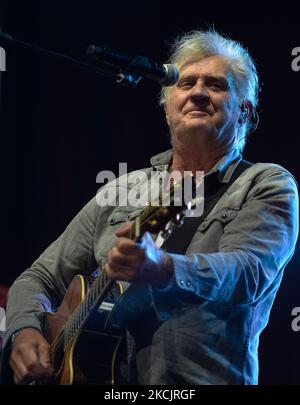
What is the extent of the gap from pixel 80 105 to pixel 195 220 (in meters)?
2.35

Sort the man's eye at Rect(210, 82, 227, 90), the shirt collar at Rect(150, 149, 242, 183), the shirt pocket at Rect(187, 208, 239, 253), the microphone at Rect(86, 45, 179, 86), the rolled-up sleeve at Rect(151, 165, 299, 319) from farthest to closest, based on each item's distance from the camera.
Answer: the man's eye at Rect(210, 82, 227, 90)
the shirt collar at Rect(150, 149, 242, 183)
the shirt pocket at Rect(187, 208, 239, 253)
the microphone at Rect(86, 45, 179, 86)
the rolled-up sleeve at Rect(151, 165, 299, 319)

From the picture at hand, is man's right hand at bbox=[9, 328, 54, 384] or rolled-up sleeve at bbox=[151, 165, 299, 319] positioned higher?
rolled-up sleeve at bbox=[151, 165, 299, 319]

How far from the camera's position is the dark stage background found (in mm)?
4336

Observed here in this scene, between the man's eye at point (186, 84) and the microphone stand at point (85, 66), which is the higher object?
the man's eye at point (186, 84)

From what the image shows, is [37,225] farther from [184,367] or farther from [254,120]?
[184,367]

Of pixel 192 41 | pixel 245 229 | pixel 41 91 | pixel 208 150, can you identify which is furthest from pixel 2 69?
pixel 245 229

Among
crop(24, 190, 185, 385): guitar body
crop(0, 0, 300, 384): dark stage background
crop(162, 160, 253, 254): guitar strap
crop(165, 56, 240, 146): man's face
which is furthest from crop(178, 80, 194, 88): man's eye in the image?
crop(0, 0, 300, 384): dark stage background

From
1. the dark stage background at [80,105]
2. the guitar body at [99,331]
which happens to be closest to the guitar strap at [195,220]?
the guitar body at [99,331]

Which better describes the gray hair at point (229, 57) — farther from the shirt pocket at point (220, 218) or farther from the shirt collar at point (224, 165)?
the shirt pocket at point (220, 218)

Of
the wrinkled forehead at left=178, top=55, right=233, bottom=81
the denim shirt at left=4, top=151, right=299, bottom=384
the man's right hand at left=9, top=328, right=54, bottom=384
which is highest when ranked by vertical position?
the wrinkled forehead at left=178, top=55, right=233, bottom=81

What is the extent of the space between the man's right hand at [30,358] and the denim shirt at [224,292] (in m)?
0.10

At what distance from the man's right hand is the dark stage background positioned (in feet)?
5.76

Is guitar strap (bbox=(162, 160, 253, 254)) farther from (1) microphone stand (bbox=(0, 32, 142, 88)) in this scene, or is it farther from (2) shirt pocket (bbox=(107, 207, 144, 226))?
(1) microphone stand (bbox=(0, 32, 142, 88))

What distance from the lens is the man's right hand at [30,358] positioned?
8.33 ft
